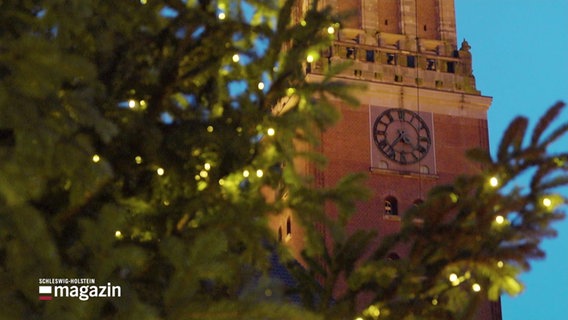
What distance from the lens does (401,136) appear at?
80.8 ft

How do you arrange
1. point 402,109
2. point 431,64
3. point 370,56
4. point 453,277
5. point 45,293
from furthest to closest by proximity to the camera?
point 431,64 < point 370,56 < point 402,109 < point 453,277 < point 45,293

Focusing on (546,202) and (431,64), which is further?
(431,64)

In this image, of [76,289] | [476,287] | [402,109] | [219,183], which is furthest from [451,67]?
[76,289]

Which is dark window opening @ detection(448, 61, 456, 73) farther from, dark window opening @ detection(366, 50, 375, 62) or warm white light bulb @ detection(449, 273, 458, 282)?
warm white light bulb @ detection(449, 273, 458, 282)

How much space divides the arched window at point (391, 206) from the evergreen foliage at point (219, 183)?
19.8 meters

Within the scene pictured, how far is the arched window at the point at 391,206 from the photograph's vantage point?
2442 centimetres

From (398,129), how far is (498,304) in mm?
5479

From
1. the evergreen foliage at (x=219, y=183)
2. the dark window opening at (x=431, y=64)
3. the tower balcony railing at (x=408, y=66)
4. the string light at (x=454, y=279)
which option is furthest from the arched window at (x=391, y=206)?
the string light at (x=454, y=279)

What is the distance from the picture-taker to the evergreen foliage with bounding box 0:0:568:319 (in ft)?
10.9

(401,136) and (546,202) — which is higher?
(401,136)

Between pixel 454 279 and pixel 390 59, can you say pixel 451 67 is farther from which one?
pixel 454 279

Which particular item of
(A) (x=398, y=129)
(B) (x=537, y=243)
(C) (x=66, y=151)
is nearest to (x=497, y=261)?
(B) (x=537, y=243)

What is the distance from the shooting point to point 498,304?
1001 inches

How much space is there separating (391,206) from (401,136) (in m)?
1.83
